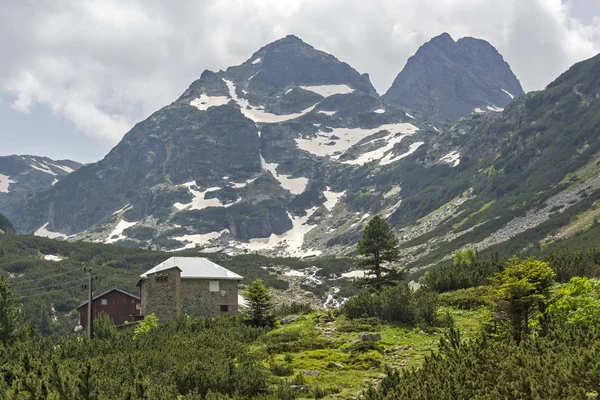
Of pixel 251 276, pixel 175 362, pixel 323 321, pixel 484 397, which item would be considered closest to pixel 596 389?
pixel 484 397

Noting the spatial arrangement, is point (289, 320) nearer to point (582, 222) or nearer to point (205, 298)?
point (205, 298)

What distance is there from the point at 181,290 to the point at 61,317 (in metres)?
45.3

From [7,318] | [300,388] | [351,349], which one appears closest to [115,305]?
[7,318]

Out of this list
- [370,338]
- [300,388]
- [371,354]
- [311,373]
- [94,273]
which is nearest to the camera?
[300,388]

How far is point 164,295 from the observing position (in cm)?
3984

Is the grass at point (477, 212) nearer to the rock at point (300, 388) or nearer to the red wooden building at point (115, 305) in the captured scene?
the red wooden building at point (115, 305)

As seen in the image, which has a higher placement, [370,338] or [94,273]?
[94,273]

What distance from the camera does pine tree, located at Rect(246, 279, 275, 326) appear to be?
2788cm

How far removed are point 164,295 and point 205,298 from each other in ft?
13.7

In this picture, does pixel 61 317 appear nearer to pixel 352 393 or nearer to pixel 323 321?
pixel 323 321

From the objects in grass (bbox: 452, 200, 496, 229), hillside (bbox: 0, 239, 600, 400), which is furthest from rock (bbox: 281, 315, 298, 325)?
grass (bbox: 452, 200, 496, 229)

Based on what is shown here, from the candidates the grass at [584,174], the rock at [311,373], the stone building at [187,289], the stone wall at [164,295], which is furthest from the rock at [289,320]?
the grass at [584,174]

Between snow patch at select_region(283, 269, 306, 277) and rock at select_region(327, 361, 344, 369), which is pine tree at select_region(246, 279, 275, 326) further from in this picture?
snow patch at select_region(283, 269, 306, 277)

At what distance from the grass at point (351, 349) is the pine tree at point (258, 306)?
218 centimetres
